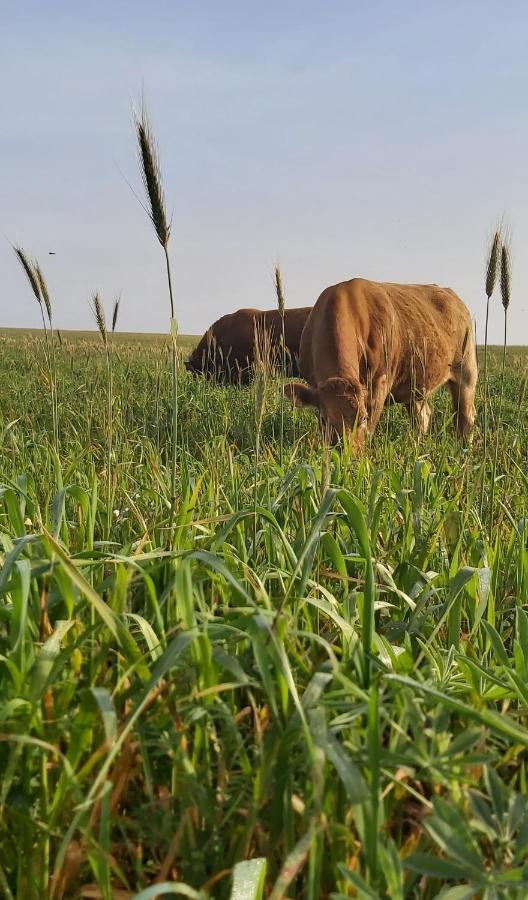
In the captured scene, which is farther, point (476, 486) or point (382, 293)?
point (382, 293)

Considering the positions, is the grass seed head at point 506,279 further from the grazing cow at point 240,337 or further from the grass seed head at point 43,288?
the grazing cow at point 240,337

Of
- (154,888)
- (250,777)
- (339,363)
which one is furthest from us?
(339,363)

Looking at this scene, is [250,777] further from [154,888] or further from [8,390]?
[8,390]

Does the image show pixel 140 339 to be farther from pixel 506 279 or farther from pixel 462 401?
pixel 506 279

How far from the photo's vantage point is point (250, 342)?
14.4 metres

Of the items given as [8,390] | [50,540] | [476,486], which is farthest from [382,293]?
[50,540]

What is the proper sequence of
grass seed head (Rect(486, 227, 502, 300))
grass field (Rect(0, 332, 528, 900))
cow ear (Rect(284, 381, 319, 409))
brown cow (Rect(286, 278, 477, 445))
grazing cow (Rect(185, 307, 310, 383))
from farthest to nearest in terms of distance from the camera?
grazing cow (Rect(185, 307, 310, 383)) < cow ear (Rect(284, 381, 319, 409)) < brown cow (Rect(286, 278, 477, 445)) < grass seed head (Rect(486, 227, 502, 300)) < grass field (Rect(0, 332, 528, 900))

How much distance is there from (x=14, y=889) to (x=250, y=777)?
1.45 feet

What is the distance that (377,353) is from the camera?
24.5 feet

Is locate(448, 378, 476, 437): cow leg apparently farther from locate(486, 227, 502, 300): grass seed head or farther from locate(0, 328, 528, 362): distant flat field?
locate(486, 227, 502, 300): grass seed head

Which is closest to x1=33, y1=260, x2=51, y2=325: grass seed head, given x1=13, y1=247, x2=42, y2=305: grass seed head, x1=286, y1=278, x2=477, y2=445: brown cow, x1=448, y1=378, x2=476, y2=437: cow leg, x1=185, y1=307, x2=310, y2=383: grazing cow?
→ x1=13, y1=247, x2=42, y2=305: grass seed head

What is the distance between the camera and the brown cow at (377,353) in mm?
6246

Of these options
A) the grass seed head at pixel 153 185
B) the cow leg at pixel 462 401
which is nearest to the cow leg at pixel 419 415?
the cow leg at pixel 462 401

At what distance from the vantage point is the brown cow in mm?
6246
